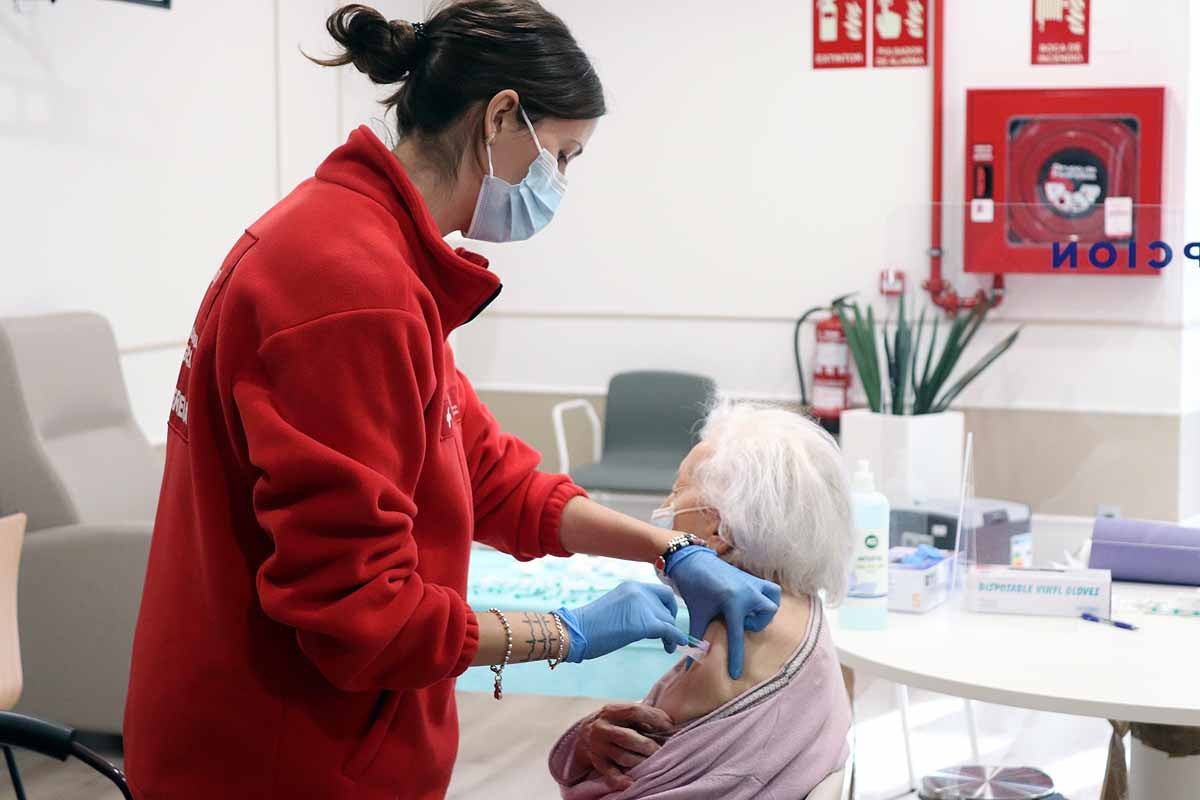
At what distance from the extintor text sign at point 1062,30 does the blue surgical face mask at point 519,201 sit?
4102 mm

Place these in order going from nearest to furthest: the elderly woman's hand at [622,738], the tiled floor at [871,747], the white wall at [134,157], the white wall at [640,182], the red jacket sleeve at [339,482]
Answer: the red jacket sleeve at [339,482]
the elderly woman's hand at [622,738]
the tiled floor at [871,747]
the white wall at [134,157]
the white wall at [640,182]

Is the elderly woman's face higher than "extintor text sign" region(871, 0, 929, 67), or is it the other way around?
"extintor text sign" region(871, 0, 929, 67)

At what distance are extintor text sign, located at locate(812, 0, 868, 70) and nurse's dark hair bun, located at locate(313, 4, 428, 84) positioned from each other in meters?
4.21

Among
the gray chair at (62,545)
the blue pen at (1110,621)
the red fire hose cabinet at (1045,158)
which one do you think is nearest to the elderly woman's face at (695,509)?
the blue pen at (1110,621)

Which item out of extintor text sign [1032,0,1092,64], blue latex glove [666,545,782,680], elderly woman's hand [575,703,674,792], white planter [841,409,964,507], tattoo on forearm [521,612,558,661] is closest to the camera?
tattoo on forearm [521,612,558,661]

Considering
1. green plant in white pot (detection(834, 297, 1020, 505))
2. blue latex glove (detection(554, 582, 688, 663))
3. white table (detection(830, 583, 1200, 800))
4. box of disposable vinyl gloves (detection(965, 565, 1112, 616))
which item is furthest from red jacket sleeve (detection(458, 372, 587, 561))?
green plant in white pot (detection(834, 297, 1020, 505))

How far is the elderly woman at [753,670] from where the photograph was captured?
63.8 inches

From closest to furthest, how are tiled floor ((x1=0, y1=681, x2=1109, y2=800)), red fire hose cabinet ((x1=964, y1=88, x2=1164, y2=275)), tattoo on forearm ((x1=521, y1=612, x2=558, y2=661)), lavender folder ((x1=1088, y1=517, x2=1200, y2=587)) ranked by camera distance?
1. tattoo on forearm ((x1=521, y1=612, x2=558, y2=661))
2. lavender folder ((x1=1088, y1=517, x2=1200, y2=587))
3. tiled floor ((x1=0, y1=681, x2=1109, y2=800))
4. red fire hose cabinet ((x1=964, y1=88, x2=1164, y2=275))

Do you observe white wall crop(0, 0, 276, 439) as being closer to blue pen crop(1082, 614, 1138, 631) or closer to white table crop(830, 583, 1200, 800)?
white table crop(830, 583, 1200, 800)

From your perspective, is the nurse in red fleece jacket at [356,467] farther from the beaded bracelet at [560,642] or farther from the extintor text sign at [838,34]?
the extintor text sign at [838,34]

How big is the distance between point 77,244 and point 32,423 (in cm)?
74

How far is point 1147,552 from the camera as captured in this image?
238 cm

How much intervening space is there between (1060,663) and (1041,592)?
0.85ft

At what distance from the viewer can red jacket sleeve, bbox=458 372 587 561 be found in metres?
1.65
